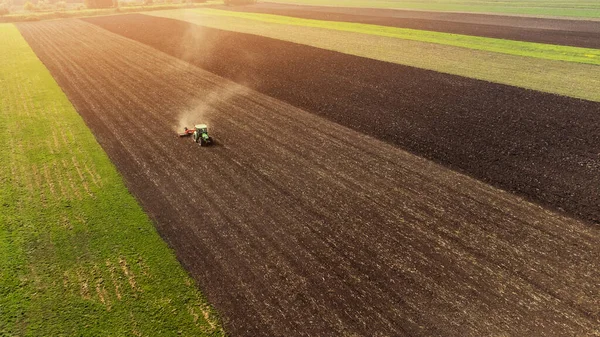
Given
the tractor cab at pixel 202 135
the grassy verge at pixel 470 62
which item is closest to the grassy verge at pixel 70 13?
the grassy verge at pixel 470 62

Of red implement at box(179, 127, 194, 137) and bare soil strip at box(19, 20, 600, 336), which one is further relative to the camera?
red implement at box(179, 127, 194, 137)

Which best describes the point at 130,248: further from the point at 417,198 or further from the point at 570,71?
the point at 570,71

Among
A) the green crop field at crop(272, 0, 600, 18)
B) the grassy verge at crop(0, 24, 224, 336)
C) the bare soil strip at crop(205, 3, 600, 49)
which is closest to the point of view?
the grassy verge at crop(0, 24, 224, 336)

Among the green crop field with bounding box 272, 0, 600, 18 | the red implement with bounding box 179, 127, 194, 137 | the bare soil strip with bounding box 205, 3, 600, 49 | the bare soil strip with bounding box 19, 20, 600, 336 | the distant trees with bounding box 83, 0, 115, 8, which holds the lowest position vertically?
the bare soil strip with bounding box 19, 20, 600, 336

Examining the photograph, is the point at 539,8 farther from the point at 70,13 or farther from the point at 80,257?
the point at 70,13

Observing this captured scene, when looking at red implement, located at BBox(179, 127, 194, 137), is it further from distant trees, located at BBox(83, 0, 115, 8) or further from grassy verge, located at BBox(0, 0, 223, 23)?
distant trees, located at BBox(83, 0, 115, 8)

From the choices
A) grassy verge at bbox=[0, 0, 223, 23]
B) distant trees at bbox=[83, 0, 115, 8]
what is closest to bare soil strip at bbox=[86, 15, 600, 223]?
grassy verge at bbox=[0, 0, 223, 23]

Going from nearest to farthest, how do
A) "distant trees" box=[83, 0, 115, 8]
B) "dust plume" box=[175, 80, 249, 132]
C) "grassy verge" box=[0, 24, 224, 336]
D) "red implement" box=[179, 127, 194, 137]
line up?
"grassy verge" box=[0, 24, 224, 336]
"red implement" box=[179, 127, 194, 137]
"dust plume" box=[175, 80, 249, 132]
"distant trees" box=[83, 0, 115, 8]
